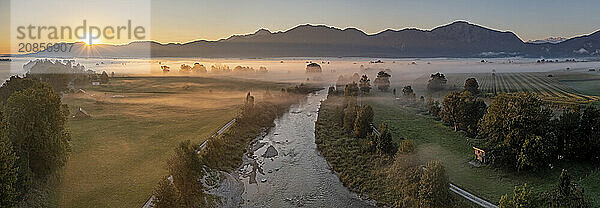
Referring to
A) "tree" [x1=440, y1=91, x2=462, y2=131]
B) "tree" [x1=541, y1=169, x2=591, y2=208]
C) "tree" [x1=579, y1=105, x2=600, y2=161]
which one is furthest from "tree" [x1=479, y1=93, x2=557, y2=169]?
"tree" [x1=440, y1=91, x2=462, y2=131]

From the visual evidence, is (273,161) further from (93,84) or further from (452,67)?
(452,67)

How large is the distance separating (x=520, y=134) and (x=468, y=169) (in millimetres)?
6123

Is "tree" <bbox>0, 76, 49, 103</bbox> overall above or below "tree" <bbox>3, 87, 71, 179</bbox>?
above

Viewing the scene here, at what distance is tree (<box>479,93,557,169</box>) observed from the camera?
3497cm

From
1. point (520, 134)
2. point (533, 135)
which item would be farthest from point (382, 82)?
point (533, 135)

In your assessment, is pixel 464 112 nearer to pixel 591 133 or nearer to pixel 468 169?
pixel 591 133

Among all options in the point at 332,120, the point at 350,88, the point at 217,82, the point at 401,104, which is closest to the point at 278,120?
the point at 332,120

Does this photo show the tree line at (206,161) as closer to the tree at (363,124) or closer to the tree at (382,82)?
the tree at (363,124)

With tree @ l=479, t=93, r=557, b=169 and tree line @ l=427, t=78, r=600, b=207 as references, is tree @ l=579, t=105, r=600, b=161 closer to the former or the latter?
tree line @ l=427, t=78, r=600, b=207

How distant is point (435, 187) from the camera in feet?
91.8

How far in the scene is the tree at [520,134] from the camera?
34969mm

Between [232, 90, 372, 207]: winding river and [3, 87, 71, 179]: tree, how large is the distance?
1688 centimetres

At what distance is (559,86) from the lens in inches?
4072

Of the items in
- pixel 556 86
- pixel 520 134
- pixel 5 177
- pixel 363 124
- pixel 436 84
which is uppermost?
pixel 556 86
